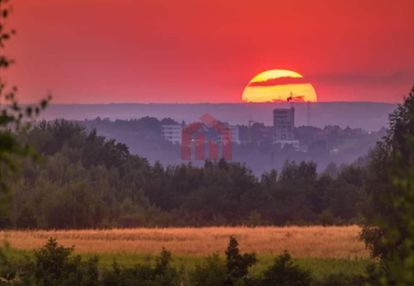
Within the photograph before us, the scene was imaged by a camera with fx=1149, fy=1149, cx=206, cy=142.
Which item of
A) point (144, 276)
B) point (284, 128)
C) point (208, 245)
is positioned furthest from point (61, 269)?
point (284, 128)

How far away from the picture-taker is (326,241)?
48281 mm

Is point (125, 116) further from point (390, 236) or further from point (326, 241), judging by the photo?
point (390, 236)

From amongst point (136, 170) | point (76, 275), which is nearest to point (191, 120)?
point (136, 170)

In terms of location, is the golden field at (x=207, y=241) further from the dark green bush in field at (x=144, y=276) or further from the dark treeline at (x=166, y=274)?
the dark green bush in field at (x=144, y=276)

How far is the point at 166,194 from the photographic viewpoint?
3342 inches

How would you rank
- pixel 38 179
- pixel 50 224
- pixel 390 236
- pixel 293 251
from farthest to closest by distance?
pixel 38 179, pixel 50 224, pixel 293 251, pixel 390 236

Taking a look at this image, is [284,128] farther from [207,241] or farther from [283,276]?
[283,276]

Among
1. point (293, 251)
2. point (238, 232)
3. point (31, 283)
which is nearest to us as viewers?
point (31, 283)

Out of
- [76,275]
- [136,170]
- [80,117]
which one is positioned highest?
[80,117]

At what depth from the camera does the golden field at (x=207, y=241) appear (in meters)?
44.4

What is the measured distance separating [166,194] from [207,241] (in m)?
34.4

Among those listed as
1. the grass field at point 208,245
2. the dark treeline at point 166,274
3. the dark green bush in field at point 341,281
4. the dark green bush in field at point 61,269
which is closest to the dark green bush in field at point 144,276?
the dark treeline at point 166,274

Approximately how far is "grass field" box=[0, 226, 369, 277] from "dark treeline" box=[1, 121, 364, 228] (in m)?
13.2

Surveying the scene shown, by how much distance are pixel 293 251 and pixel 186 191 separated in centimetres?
4141
